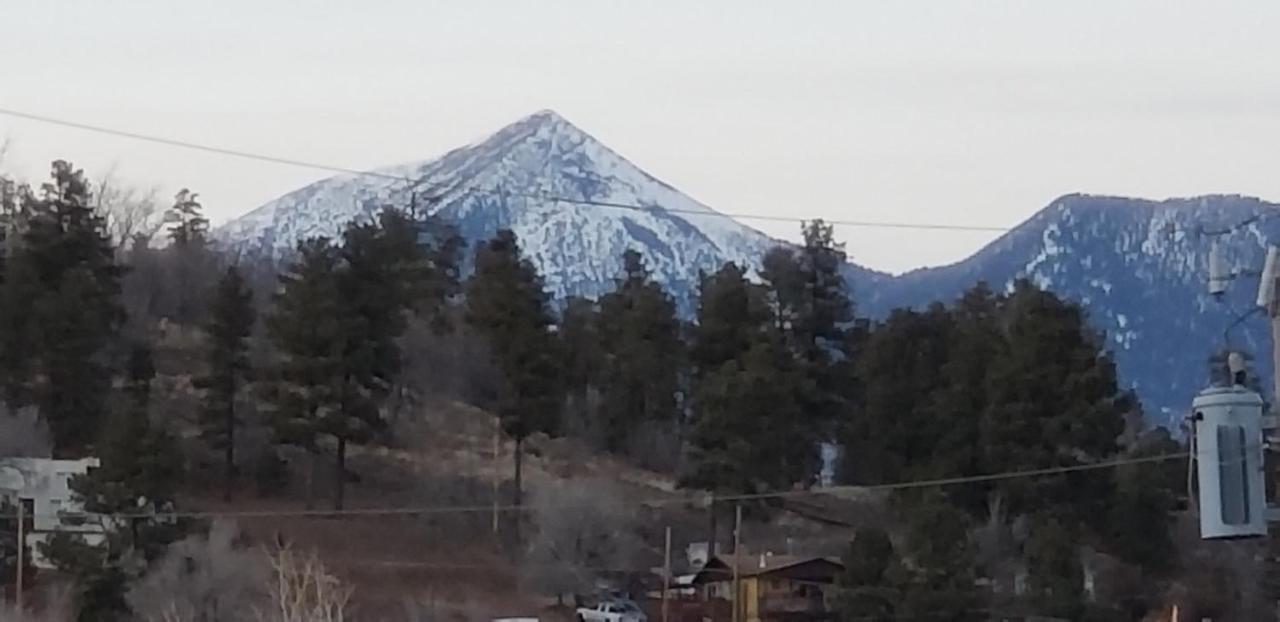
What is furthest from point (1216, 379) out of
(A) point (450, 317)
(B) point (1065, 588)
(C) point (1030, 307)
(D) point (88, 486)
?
(A) point (450, 317)

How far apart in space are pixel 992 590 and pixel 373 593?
1237cm

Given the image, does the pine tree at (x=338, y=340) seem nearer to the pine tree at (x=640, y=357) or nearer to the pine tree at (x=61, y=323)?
the pine tree at (x=61, y=323)

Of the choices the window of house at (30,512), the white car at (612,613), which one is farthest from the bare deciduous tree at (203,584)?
the white car at (612,613)

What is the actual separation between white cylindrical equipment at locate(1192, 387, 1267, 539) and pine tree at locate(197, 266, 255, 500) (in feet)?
131

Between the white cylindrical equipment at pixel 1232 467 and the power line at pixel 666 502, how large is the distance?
2738 centimetres


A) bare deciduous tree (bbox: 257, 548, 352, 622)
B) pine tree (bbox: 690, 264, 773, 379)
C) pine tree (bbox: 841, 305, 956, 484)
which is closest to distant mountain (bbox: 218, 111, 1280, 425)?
pine tree (bbox: 841, 305, 956, 484)

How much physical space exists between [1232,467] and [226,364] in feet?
133

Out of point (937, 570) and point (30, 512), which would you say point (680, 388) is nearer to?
point (30, 512)

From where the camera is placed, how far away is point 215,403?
161ft

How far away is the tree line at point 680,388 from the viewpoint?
37156 mm

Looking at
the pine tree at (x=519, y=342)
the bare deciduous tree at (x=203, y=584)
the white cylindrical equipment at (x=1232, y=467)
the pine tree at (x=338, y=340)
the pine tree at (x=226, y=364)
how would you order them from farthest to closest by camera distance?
the pine tree at (x=519, y=342) → the pine tree at (x=226, y=364) → the pine tree at (x=338, y=340) → the bare deciduous tree at (x=203, y=584) → the white cylindrical equipment at (x=1232, y=467)

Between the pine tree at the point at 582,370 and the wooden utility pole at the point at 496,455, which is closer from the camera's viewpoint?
the wooden utility pole at the point at 496,455

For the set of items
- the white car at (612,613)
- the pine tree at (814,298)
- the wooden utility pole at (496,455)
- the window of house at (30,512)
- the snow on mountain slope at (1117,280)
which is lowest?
the white car at (612,613)

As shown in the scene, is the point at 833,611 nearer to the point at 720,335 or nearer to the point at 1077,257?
the point at 720,335
